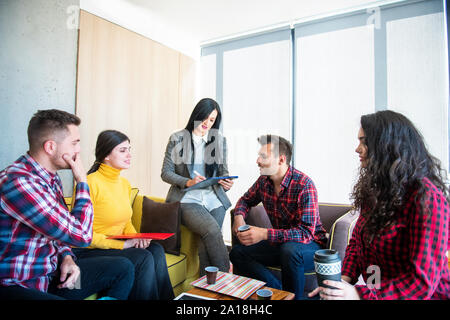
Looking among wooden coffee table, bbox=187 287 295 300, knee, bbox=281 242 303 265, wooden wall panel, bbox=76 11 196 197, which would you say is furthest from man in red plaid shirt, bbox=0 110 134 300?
wooden wall panel, bbox=76 11 196 197

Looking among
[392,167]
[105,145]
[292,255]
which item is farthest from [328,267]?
[105,145]

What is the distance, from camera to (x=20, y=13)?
91.0 inches

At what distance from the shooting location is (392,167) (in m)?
1.12

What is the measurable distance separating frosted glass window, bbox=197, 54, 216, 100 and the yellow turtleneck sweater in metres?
2.47

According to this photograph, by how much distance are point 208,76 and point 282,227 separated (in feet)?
9.15

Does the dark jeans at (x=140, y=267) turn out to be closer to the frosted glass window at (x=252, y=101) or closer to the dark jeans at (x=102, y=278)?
the dark jeans at (x=102, y=278)

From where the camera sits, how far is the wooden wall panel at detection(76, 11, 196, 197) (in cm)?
276

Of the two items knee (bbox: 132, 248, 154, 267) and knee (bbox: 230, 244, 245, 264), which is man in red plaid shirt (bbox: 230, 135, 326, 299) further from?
knee (bbox: 132, 248, 154, 267)

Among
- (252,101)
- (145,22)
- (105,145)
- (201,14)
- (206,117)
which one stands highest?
(201,14)

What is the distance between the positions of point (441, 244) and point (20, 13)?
298 cm

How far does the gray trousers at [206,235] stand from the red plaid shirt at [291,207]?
0.71 ft

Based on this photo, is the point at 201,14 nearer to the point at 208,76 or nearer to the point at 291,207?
the point at 208,76

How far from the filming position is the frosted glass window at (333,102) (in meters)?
3.18
